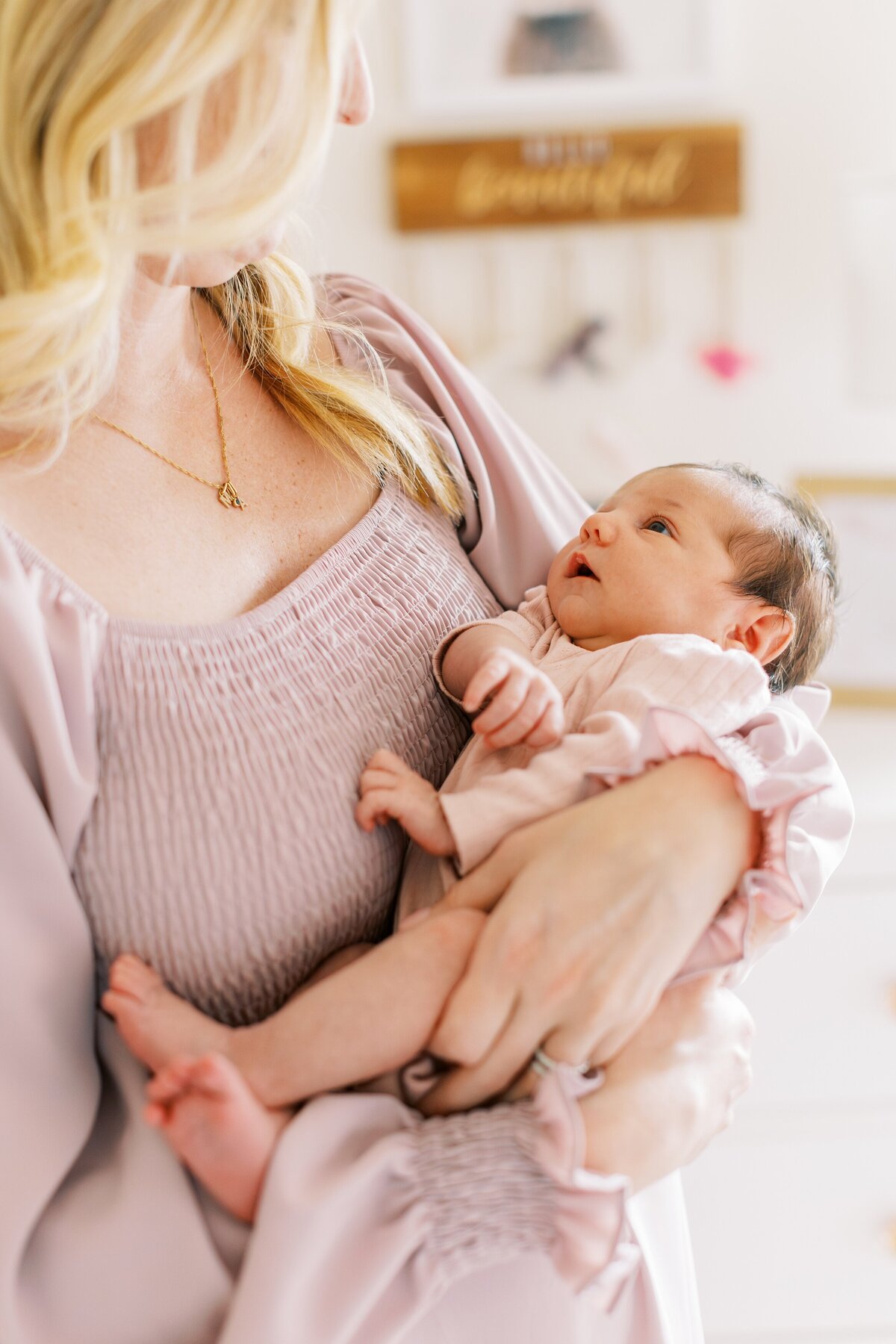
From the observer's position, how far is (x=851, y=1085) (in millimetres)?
1651

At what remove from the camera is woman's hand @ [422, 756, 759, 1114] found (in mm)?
710

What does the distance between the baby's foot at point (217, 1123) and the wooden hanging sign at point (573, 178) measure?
158 centimetres

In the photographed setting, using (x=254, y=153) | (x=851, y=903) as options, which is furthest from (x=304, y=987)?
(x=851, y=903)

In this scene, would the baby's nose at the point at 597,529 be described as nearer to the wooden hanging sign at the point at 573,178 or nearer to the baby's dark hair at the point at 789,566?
the baby's dark hair at the point at 789,566

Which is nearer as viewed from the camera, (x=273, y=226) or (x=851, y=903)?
(x=273, y=226)

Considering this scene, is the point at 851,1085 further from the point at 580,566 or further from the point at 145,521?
the point at 145,521

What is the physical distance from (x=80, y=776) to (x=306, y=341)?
0.43 m

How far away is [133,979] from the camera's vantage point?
737mm

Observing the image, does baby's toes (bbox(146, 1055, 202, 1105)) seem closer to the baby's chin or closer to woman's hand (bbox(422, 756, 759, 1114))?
woman's hand (bbox(422, 756, 759, 1114))

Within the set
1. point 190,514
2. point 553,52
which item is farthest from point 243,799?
point 553,52

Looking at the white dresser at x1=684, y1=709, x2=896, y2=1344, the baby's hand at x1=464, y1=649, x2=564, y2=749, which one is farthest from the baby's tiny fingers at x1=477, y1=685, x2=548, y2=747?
the white dresser at x1=684, y1=709, x2=896, y2=1344

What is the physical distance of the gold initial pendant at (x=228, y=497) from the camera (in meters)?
0.90

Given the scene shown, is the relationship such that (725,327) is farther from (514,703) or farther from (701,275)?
(514,703)

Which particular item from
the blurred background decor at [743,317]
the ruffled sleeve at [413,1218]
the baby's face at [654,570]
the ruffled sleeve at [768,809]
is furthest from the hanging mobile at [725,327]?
the ruffled sleeve at [413,1218]
